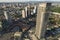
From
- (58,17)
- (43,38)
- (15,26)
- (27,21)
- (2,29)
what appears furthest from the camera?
(58,17)

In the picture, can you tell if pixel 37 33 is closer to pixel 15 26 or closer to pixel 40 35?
pixel 40 35

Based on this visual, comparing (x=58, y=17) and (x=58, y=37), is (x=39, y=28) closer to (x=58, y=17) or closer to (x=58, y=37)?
(x=58, y=37)

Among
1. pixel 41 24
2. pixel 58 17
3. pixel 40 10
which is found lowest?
pixel 58 17

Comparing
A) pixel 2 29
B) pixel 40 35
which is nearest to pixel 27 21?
pixel 2 29

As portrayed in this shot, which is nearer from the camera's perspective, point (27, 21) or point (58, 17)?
point (27, 21)

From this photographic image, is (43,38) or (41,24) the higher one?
(41,24)

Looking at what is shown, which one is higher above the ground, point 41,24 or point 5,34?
point 41,24

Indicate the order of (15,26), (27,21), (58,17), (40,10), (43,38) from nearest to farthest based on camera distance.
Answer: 1. (43,38)
2. (40,10)
3. (15,26)
4. (27,21)
5. (58,17)

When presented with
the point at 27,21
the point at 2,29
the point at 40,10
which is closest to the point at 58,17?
the point at 27,21

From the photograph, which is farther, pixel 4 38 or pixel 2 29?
pixel 2 29
